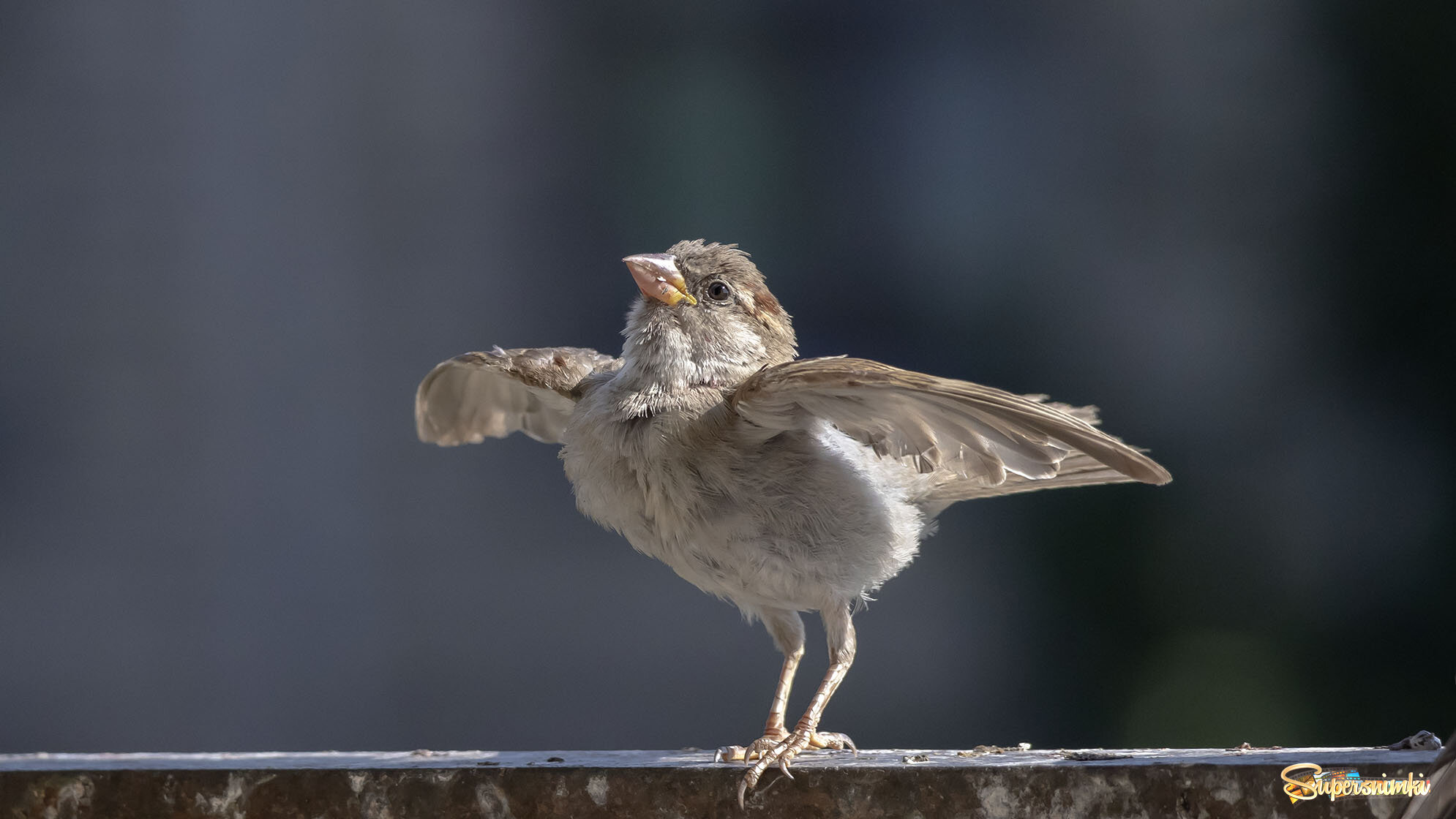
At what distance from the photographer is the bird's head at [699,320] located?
2516 millimetres

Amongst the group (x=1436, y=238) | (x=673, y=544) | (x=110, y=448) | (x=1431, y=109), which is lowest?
(x=110, y=448)

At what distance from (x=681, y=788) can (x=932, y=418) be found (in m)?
0.72

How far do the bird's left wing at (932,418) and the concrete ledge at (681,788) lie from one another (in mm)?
434

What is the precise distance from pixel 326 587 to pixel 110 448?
985mm

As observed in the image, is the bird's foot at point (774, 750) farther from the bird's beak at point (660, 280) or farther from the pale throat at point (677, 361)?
the bird's beak at point (660, 280)

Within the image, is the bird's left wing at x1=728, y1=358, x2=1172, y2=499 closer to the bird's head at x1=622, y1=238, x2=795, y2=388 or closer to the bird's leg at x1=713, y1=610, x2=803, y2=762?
the bird's head at x1=622, y1=238, x2=795, y2=388

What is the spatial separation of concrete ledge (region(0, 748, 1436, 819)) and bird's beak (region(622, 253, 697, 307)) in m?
0.99

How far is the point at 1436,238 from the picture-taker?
5.05m

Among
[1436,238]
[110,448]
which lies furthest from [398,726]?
[1436,238]

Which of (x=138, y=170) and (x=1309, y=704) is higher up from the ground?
(x=138, y=170)

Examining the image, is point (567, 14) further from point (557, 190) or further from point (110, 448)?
point (110, 448)

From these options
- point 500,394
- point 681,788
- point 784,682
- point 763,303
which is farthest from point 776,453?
point 500,394

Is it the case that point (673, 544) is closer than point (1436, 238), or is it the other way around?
point (673, 544)

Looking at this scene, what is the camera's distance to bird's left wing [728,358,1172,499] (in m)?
1.93
